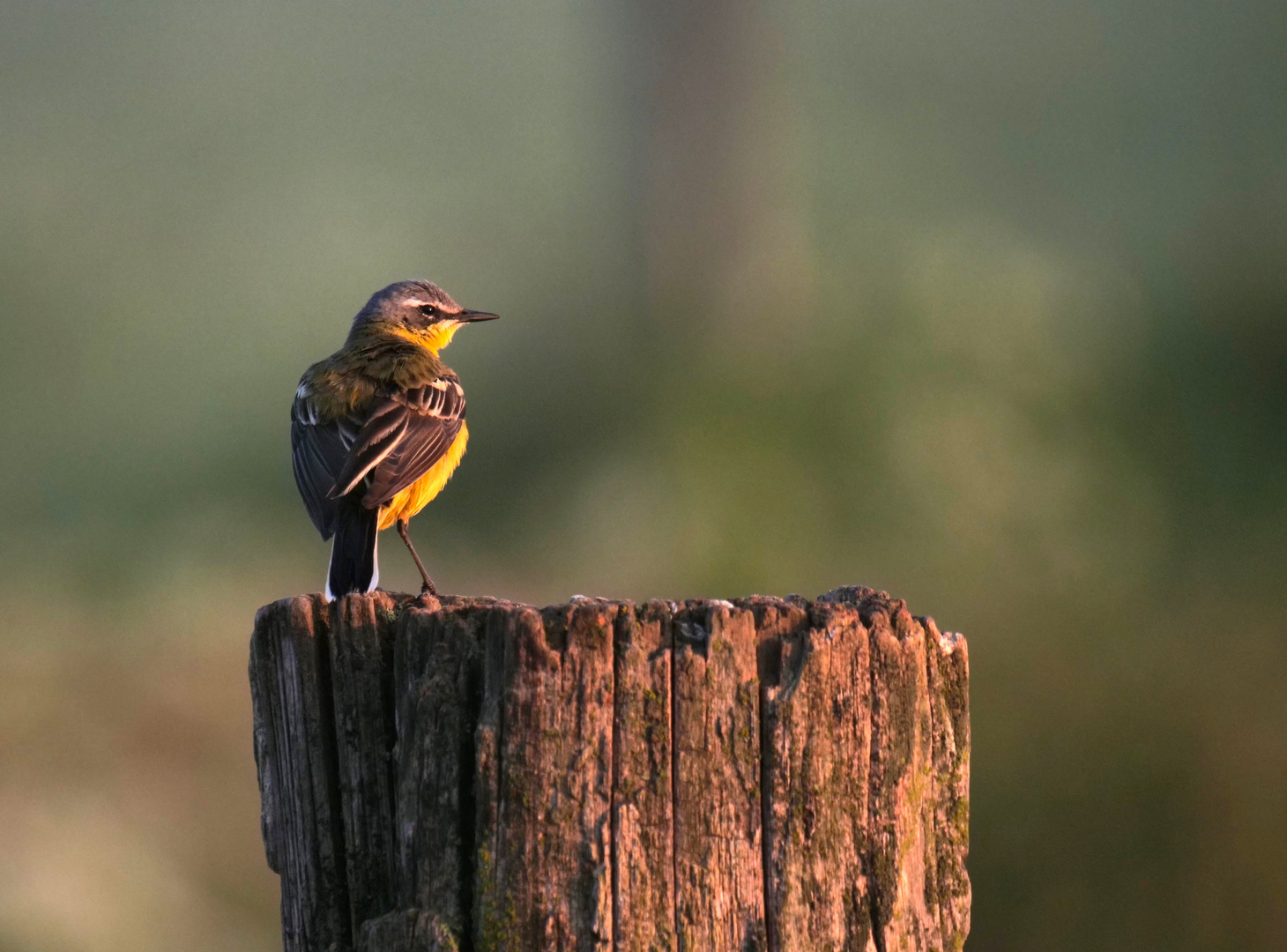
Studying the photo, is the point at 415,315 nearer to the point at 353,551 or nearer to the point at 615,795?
the point at 353,551

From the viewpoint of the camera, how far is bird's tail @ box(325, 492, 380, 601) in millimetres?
4828

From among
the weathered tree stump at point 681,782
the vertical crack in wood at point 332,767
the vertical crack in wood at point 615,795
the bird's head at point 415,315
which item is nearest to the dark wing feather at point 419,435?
the bird's head at point 415,315

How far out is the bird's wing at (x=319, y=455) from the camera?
513 cm

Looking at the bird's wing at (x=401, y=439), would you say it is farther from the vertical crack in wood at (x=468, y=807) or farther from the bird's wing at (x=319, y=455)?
the vertical crack in wood at (x=468, y=807)

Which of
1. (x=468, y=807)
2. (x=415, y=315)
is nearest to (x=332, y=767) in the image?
(x=468, y=807)

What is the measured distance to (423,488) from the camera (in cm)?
577

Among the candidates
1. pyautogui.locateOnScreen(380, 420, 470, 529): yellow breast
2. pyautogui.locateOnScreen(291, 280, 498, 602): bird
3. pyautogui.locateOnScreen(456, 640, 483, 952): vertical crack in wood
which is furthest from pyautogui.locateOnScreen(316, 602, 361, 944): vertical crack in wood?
pyautogui.locateOnScreen(380, 420, 470, 529): yellow breast

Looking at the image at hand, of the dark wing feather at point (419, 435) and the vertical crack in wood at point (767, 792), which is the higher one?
the dark wing feather at point (419, 435)

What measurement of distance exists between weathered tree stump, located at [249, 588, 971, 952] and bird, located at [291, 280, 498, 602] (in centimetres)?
224

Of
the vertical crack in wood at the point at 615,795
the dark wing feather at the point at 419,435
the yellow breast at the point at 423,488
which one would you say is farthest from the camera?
the yellow breast at the point at 423,488

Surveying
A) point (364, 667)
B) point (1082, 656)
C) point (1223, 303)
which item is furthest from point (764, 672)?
point (1223, 303)

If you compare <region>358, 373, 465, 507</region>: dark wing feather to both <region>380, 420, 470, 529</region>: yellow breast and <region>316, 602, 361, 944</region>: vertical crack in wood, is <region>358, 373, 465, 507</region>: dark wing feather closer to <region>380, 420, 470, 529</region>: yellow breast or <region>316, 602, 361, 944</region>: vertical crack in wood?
<region>380, 420, 470, 529</region>: yellow breast

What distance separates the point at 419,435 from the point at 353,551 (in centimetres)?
74

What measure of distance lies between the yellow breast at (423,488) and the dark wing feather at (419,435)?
0.08 meters
